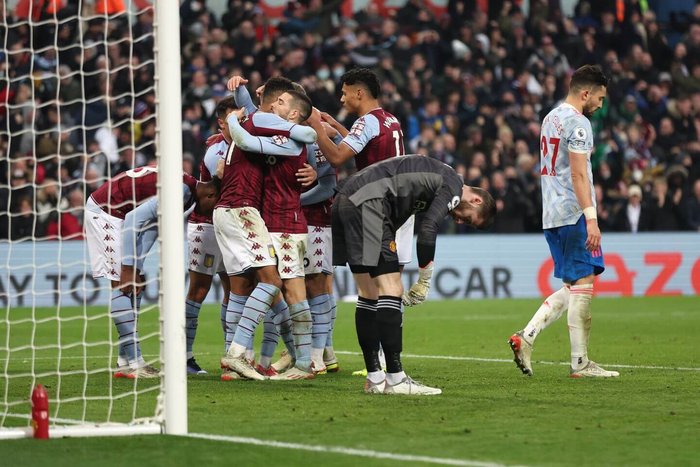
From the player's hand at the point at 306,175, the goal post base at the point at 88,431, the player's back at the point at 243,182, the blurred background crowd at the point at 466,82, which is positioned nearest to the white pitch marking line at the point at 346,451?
the goal post base at the point at 88,431

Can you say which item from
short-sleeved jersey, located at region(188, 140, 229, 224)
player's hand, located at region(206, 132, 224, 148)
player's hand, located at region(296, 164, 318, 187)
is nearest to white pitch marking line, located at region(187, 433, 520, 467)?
player's hand, located at region(296, 164, 318, 187)

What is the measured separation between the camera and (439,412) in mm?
7109

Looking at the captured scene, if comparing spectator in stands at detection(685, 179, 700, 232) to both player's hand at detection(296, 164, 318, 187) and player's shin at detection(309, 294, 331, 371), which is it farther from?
player's hand at detection(296, 164, 318, 187)

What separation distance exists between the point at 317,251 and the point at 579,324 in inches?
86.8

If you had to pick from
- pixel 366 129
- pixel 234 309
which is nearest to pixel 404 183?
pixel 366 129

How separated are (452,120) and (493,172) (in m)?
1.48

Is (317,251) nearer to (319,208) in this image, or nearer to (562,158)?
(319,208)

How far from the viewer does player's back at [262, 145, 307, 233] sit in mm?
9203

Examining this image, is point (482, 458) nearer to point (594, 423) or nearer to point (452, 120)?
point (594, 423)

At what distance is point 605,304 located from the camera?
18844 millimetres

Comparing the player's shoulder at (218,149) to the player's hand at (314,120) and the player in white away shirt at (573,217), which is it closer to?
the player's hand at (314,120)

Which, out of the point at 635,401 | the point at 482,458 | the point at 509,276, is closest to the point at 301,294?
the point at 635,401

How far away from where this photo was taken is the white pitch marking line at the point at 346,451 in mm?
5387

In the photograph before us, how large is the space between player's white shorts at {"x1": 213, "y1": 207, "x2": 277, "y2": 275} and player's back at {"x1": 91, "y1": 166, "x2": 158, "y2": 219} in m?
0.83
